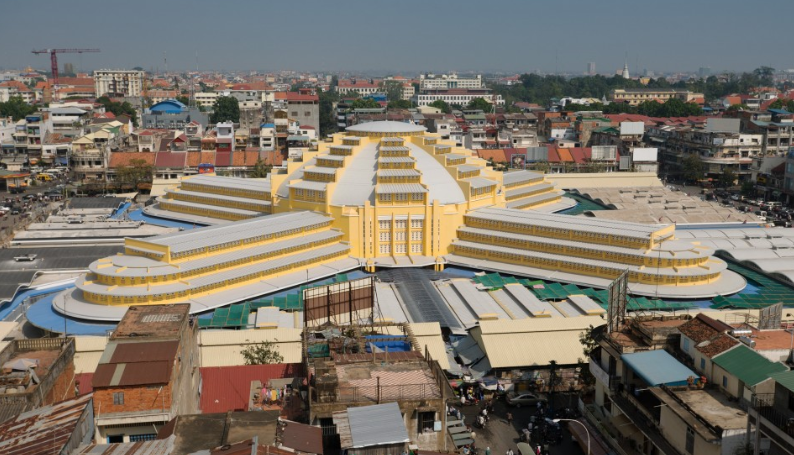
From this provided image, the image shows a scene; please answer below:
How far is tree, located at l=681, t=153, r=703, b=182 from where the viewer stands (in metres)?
92.6

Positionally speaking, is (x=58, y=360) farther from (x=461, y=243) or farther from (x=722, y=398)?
(x=461, y=243)

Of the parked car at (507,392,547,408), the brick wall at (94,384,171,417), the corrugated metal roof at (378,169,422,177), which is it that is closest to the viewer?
the brick wall at (94,384,171,417)

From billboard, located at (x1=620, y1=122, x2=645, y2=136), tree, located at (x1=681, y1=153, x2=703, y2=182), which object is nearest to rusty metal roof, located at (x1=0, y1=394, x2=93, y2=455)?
tree, located at (x1=681, y1=153, x2=703, y2=182)

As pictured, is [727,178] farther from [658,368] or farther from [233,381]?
[233,381]

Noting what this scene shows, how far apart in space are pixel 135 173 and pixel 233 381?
2345 inches

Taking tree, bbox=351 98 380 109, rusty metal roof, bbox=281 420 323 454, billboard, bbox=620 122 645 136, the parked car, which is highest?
tree, bbox=351 98 380 109

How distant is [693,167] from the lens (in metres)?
92.8

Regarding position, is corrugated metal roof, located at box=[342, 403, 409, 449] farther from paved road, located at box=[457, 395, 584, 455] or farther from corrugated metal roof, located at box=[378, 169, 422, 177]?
corrugated metal roof, located at box=[378, 169, 422, 177]

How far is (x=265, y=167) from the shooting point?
86562 millimetres

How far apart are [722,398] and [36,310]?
3663 centimetres

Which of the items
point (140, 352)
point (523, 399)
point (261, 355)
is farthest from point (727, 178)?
point (140, 352)

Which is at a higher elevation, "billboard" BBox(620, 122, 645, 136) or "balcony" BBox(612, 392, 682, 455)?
"billboard" BBox(620, 122, 645, 136)

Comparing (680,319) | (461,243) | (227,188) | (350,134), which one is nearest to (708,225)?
(461,243)

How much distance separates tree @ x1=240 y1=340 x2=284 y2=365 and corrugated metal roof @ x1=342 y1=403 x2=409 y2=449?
546 inches
